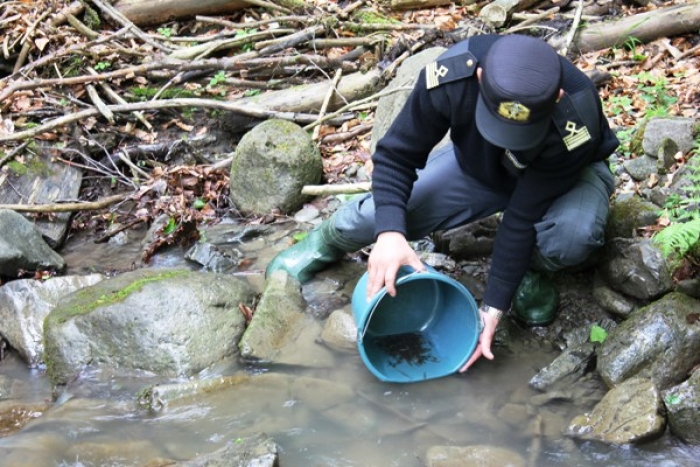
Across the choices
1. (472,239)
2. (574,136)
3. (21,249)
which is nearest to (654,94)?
(472,239)

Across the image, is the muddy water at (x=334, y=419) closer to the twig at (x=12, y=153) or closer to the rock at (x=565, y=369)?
the rock at (x=565, y=369)

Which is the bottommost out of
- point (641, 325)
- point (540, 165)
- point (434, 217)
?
point (641, 325)

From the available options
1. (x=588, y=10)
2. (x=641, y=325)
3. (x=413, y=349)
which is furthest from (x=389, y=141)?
(x=588, y=10)

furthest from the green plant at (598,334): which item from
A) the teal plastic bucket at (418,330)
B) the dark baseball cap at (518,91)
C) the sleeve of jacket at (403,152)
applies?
the dark baseball cap at (518,91)

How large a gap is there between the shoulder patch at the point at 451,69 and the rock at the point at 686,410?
162 cm

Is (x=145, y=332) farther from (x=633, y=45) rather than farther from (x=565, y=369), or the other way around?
(x=633, y=45)

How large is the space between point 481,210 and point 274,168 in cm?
222

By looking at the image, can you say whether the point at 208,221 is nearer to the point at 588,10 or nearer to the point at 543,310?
the point at 543,310

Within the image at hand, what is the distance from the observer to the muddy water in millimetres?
3061

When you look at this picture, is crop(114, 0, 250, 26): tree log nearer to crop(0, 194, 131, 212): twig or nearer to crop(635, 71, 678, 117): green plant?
crop(0, 194, 131, 212): twig

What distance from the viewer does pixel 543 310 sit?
3.88 m

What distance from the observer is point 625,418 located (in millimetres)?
3033

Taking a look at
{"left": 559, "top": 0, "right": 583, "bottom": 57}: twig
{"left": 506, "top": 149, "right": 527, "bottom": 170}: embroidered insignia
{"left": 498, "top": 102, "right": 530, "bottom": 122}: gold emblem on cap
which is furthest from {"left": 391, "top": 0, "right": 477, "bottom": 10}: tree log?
{"left": 498, "top": 102, "right": 530, "bottom": 122}: gold emblem on cap

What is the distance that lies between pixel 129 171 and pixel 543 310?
4222 millimetres
